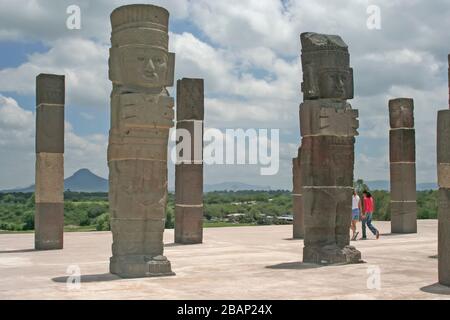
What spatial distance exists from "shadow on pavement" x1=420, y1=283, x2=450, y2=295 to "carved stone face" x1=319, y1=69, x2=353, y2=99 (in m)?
5.02

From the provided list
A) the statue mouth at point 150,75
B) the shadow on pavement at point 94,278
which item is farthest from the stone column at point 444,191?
the shadow on pavement at point 94,278

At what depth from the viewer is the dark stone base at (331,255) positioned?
12555 millimetres

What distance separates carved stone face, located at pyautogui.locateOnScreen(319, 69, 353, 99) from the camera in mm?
13172

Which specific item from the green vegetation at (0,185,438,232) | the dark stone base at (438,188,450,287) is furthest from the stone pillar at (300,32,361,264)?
the green vegetation at (0,185,438,232)

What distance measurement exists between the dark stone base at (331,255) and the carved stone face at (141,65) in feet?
16.1

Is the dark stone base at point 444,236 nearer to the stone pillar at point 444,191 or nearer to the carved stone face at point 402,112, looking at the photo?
the stone pillar at point 444,191

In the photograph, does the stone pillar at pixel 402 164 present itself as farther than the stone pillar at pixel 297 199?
Yes

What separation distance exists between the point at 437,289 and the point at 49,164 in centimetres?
1070

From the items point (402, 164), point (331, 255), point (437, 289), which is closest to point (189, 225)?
point (331, 255)

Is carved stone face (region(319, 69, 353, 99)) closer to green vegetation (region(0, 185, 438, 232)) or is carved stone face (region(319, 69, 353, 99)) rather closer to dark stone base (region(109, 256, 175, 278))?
dark stone base (region(109, 256, 175, 278))

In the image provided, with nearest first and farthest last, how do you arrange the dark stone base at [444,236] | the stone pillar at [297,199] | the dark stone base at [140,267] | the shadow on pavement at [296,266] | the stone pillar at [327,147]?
the dark stone base at [444,236], the dark stone base at [140,267], the shadow on pavement at [296,266], the stone pillar at [327,147], the stone pillar at [297,199]

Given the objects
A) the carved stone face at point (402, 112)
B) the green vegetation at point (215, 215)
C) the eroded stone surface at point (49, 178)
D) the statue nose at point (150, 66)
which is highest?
the carved stone face at point (402, 112)
